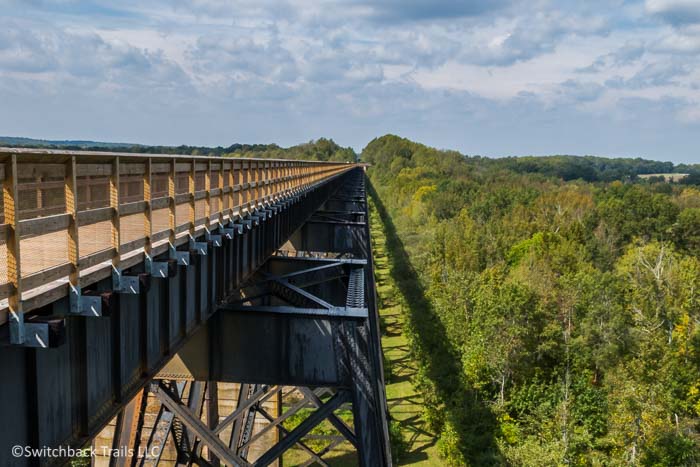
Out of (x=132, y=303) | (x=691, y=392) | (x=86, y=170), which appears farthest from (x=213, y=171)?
(x=691, y=392)

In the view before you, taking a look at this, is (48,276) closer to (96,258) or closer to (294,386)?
(96,258)

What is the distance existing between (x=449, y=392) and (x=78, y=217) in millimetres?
27394

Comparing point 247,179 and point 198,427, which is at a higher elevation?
point 247,179

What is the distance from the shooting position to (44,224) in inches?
205

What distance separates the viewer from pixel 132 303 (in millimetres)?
7234

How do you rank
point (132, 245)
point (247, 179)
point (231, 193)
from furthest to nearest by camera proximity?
point (247, 179), point (231, 193), point (132, 245)

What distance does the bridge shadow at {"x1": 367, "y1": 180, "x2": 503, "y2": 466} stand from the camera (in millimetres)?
26422

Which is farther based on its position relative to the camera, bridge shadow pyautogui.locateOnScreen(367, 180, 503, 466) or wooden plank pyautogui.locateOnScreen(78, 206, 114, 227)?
bridge shadow pyautogui.locateOnScreen(367, 180, 503, 466)

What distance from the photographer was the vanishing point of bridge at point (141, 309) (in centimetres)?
512

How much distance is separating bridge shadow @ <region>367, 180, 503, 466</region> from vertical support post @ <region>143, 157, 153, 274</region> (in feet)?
65.8

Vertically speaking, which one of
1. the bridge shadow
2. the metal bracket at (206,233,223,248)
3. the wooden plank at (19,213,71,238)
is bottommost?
the bridge shadow

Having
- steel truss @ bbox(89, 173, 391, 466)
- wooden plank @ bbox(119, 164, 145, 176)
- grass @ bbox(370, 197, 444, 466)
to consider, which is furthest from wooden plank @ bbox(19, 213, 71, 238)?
grass @ bbox(370, 197, 444, 466)

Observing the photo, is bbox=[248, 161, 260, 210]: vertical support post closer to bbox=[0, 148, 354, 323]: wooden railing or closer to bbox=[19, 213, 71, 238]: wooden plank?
bbox=[0, 148, 354, 323]: wooden railing

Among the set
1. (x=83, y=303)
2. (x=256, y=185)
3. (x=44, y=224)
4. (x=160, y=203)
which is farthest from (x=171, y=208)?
(x=256, y=185)
